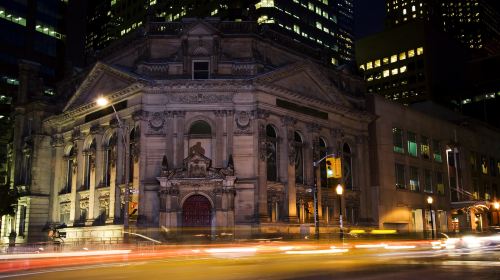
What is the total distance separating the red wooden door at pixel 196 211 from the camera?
1738 inches

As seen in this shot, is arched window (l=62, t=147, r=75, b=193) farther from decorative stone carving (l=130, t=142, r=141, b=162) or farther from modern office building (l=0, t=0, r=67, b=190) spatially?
modern office building (l=0, t=0, r=67, b=190)

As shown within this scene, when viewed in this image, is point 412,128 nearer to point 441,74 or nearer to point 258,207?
point 258,207

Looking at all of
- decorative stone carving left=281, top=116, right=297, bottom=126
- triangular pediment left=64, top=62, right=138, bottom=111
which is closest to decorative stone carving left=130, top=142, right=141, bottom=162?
triangular pediment left=64, top=62, right=138, bottom=111

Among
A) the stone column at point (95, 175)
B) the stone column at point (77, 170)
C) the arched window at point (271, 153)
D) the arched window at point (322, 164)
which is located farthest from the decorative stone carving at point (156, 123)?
the arched window at point (322, 164)

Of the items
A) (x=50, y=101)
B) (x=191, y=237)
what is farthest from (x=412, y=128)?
(x=50, y=101)

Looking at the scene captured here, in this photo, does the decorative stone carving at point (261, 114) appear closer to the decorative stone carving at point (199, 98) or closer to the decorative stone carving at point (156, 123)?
the decorative stone carving at point (199, 98)

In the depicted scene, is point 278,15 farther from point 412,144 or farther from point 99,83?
point 99,83

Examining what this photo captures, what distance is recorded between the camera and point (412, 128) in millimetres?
65000

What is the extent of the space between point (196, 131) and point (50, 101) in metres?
24.1

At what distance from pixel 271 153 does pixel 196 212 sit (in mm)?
9090

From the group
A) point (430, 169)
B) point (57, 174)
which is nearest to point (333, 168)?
point (57, 174)

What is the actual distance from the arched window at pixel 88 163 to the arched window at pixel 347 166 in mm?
25955

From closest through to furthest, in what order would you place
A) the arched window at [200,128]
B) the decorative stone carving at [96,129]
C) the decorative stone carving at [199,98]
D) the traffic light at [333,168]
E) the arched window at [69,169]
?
1. the traffic light at [333,168]
2. the decorative stone carving at [199,98]
3. the arched window at [200,128]
4. the decorative stone carving at [96,129]
5. the arched window at [69,169]

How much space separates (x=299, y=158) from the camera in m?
51.1
